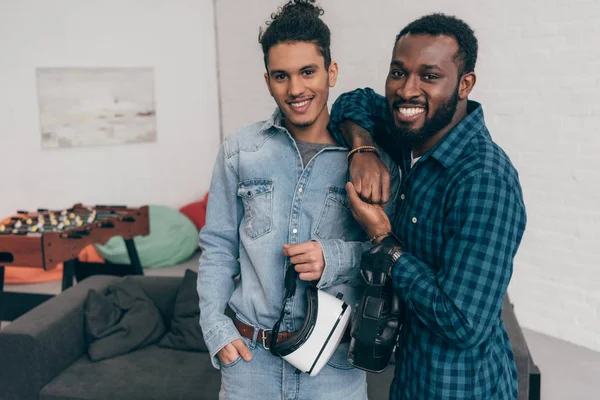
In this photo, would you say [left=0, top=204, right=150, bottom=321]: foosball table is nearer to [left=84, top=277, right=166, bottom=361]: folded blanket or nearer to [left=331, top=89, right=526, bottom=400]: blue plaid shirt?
[left=84, top=277, right=166, bottom=361]: folded blanket

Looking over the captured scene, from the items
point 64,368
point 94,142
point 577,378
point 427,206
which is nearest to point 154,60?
point 94,142

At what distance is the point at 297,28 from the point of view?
1.28 metres

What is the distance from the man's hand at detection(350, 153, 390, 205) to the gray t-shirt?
14 cm

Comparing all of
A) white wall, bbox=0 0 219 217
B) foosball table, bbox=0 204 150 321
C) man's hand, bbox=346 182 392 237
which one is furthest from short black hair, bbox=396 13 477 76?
white wall, bbox=0 0 219 217

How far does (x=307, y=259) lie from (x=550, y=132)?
8.30 ft

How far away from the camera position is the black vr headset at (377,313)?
114 centimetres

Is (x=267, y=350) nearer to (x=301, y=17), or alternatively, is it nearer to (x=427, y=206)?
(x=427, y=206)

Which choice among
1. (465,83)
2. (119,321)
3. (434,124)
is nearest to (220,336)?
(434,124)

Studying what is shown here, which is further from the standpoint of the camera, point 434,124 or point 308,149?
point 308,149

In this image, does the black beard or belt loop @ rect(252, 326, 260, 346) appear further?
belt loop @ rect(252, 326, 260, 346)

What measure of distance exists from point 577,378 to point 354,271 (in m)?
2.26

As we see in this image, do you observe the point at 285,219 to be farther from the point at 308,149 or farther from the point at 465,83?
the point at 465,83

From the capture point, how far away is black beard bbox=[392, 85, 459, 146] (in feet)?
3.80

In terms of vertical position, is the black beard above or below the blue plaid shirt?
above
